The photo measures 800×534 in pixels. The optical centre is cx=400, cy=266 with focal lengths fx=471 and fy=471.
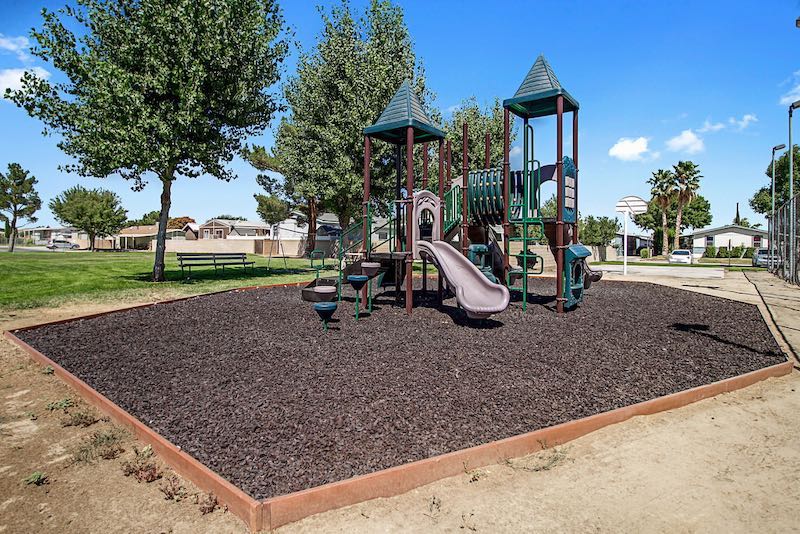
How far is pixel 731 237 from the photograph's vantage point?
6316 centimetres

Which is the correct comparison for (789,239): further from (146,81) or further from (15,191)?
(15,191)

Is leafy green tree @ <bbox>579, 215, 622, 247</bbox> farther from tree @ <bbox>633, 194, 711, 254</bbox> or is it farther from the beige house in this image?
the beige house

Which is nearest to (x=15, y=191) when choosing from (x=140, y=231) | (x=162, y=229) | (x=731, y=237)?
(x=140, y=231)

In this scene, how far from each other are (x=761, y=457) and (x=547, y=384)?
6.86ft

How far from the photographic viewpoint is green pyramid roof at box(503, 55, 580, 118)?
1050cm

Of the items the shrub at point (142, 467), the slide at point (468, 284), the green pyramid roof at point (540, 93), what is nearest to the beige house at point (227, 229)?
the green pyramid roof at point (540, 93)

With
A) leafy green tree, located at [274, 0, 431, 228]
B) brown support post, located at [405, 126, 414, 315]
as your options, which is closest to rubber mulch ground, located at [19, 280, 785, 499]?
brown support post, located at [405, 126, 414, 315]

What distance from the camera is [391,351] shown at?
23.1 ft

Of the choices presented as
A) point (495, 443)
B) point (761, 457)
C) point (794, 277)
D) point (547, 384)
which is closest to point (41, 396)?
point (495, 443)

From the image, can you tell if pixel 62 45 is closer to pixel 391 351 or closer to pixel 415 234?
pixel 415 234

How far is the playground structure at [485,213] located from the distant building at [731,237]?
61512 millimetres

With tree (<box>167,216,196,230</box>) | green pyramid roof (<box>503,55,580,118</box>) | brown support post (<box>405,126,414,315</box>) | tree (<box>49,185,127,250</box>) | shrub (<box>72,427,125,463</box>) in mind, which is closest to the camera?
shrub (<box>72,427,125,463</box>)

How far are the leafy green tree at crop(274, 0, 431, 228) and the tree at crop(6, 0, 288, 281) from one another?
6923mm

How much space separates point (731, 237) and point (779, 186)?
1336cm
